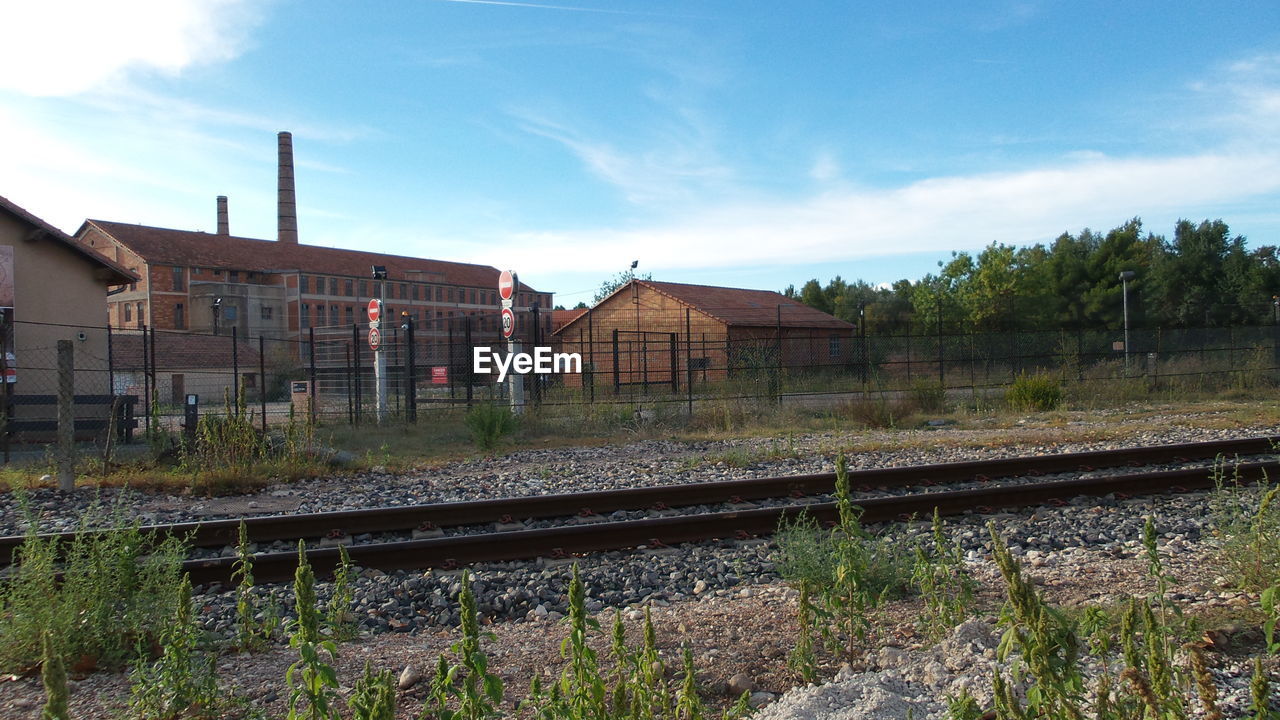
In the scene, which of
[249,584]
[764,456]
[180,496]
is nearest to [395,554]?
[249,584]

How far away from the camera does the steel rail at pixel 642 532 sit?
639 centimetres

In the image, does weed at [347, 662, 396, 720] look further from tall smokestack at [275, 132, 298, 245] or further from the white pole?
tall smokestack at [275, 132, 298, 245]

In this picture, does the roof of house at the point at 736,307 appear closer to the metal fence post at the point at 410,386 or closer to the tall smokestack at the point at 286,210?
the metal fence post at the point at 410,386

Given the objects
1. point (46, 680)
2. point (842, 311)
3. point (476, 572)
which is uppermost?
point (842, 311)

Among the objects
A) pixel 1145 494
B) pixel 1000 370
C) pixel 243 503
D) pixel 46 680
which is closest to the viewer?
pixel 46 680

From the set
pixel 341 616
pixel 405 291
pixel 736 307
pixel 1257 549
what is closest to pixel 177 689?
pixel 341 616

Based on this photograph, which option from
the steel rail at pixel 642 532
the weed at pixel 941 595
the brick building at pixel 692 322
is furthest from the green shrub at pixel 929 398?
the weed at pixel 941 595

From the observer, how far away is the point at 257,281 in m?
73.6

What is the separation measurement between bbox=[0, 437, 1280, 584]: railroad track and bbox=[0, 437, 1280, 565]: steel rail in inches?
0.4

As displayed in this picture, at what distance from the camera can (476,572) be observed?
250 inches

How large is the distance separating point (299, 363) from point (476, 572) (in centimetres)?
3889

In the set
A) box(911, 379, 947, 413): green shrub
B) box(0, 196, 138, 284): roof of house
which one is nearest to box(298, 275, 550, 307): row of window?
box(0, 196, 138, 284): roof of house

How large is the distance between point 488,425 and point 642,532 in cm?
841

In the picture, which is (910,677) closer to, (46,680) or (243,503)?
(46,680)
